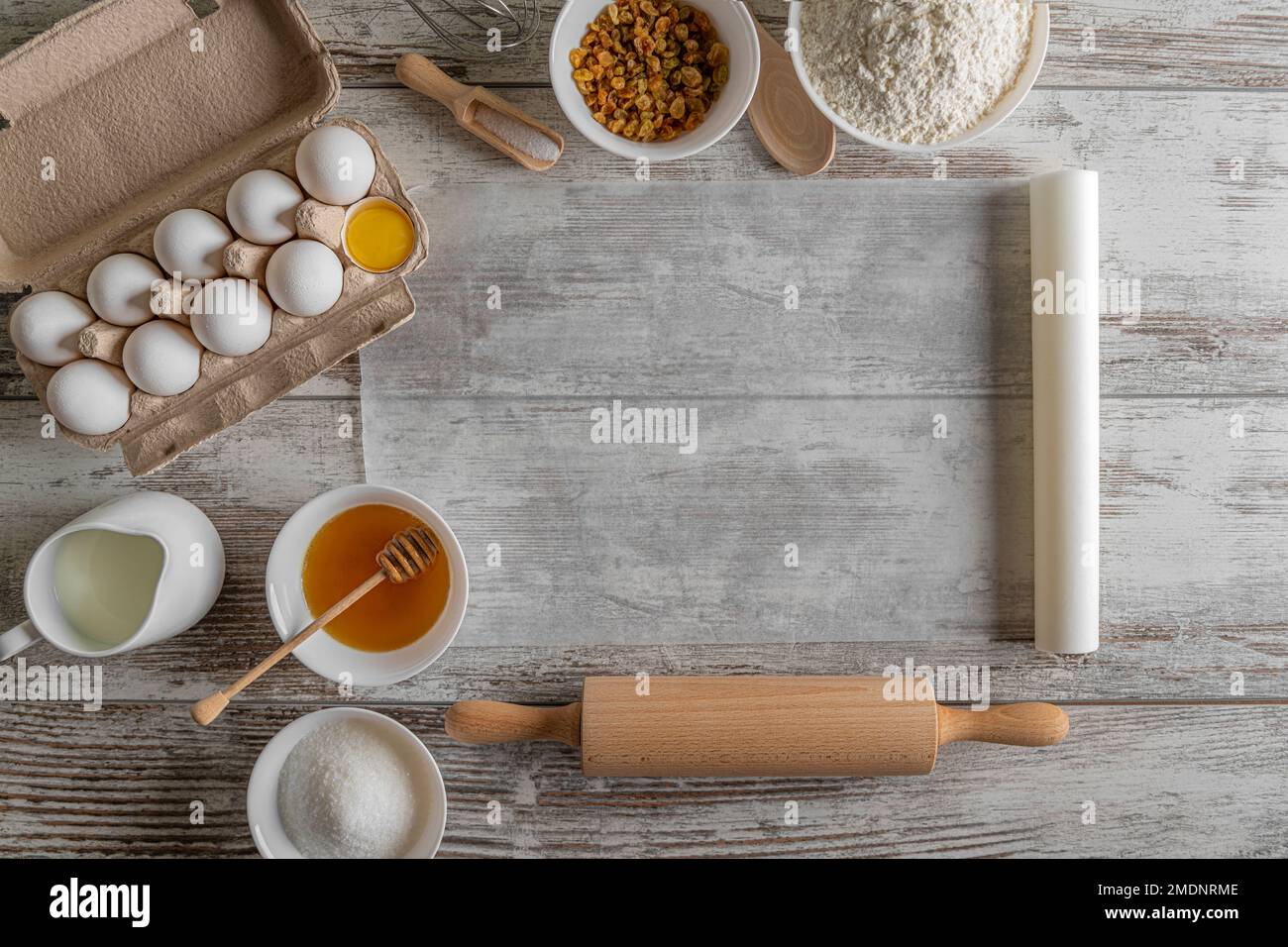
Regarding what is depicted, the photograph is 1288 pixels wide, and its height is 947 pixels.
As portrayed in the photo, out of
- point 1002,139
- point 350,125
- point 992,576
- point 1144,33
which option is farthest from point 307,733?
point 1144,33

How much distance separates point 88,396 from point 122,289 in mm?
81

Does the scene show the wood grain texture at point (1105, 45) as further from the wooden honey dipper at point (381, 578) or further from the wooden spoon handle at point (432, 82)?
the wooden honey dipper at point (381, 578)

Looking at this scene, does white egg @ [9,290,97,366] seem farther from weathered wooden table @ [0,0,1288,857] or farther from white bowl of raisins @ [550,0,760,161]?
white bowl of raisins @ [550,0,760,161]

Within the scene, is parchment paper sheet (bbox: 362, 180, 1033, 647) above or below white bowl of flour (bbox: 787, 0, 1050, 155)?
below

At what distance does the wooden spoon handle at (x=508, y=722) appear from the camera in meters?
0.69

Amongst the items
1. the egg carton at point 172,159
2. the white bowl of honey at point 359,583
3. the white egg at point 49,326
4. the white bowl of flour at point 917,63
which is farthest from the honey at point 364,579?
the white bowl of flour at point 917,63

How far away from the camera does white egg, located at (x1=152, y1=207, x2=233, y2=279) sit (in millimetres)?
632

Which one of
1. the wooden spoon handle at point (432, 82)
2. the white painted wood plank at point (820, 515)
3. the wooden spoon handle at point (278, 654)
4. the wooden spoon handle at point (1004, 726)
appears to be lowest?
the wooden spoon handle at point (1004, 726)

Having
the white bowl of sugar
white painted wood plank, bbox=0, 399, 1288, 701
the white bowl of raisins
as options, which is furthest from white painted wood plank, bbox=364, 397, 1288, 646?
the white bowl of raisins

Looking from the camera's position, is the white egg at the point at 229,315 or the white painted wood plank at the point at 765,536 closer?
the white egg at the point at 229,315

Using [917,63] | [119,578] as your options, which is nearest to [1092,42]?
[917,63]

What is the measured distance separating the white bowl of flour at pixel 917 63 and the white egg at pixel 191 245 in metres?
0.45

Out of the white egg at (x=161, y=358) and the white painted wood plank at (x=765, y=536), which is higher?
the white egg at (x=161, y=358)

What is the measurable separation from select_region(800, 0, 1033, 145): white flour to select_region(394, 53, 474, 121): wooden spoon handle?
271 mm
